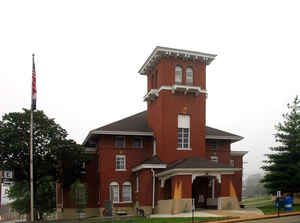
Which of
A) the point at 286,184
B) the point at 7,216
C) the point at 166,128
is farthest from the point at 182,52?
the point at 7,216

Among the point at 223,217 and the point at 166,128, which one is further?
the point at 166,128

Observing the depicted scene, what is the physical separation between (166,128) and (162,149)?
2.07m

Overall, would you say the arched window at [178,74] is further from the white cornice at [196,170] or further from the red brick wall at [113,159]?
the white cornice at [196,170]

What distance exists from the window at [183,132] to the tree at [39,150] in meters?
9.84

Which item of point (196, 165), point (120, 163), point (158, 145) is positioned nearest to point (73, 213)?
point (120, 163)

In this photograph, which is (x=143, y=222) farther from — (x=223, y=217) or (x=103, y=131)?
(x=103, y=131)

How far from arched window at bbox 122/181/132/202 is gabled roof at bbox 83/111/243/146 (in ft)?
17.8

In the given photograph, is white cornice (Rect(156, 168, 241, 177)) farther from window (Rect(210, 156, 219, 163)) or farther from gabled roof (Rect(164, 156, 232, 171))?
window (Rect(210, 156, 219, 163))

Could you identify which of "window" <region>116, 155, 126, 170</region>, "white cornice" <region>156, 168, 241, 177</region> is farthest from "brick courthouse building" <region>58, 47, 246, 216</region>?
"white cornice" <region>156, 168, 241, 177</region>

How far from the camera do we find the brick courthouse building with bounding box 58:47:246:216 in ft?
112

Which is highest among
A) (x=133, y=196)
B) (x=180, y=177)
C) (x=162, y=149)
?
(x=162, y=149)

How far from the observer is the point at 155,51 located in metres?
35.6

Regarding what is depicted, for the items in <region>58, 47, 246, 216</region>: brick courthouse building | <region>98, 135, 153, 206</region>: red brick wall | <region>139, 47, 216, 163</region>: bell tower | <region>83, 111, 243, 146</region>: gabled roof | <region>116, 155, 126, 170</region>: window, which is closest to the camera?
<region>58, 47, 246, 216</region>: brick courthouse building

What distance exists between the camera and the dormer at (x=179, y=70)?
35562mm
